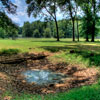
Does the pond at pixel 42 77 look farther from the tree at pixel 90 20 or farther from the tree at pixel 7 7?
the tree at pixel 90 20

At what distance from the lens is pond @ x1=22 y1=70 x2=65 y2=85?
21.7 ft

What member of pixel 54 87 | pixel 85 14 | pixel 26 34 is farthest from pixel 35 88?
pixel 26 34

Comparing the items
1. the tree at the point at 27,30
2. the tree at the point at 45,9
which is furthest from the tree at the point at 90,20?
the tree at the point at 27,30

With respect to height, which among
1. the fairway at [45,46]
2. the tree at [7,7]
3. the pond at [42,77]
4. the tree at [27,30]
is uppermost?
the tree at [27,30]

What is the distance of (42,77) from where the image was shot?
7.14m

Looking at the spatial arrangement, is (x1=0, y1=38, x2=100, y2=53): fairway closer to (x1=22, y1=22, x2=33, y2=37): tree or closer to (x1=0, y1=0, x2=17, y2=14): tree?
(x1=0, y1=0, x2=17, y2=14): tree

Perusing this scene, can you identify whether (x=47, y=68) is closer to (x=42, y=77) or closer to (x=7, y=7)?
(x=42, y=77)

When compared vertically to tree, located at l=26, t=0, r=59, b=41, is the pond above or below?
below

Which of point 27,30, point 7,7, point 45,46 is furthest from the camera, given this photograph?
point 27,30

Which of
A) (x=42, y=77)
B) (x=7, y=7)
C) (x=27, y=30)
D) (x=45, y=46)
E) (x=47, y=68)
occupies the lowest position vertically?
(x=42, y=77)

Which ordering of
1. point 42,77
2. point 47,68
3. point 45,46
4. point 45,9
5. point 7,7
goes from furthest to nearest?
point 45,9 < point 45,46 < point 7,7 < point 47,68 < point 42,77

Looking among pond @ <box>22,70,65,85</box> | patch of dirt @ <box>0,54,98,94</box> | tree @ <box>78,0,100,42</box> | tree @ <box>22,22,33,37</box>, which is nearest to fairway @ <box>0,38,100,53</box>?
patch of dirt @ <box>0,54,98,94</box>

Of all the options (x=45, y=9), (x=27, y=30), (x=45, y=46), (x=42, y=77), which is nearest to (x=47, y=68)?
(x=42, y=77)

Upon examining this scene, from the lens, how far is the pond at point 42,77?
6617mm
